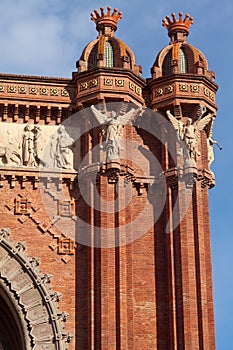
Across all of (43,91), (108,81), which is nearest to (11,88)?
(43,91)

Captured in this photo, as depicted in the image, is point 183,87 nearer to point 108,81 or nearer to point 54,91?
point 108,81

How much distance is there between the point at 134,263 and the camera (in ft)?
68.4

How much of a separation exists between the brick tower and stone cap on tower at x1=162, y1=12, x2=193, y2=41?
1.65 feet

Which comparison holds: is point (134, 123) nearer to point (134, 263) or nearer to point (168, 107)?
point (168, 107)

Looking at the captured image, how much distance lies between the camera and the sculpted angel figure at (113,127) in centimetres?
2105

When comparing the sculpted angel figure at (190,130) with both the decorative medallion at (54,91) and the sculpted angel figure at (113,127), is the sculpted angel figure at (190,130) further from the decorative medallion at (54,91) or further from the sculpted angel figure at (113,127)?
the decorative medallion at (54,91)

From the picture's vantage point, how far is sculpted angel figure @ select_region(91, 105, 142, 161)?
829 inches

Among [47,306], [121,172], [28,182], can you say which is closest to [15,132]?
[28,182]

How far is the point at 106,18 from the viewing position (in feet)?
75.4

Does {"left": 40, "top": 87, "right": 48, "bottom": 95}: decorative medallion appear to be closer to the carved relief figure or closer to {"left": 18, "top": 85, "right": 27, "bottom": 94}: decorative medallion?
{"left": 18, "top": 85, "right": 27, "bottom": 94}: decorative medallion

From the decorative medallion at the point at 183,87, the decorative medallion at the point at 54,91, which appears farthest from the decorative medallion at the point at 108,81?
the decorative medallion at the point at 183,87

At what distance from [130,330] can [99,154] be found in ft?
12.0

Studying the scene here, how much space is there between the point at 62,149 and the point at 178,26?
159 inches

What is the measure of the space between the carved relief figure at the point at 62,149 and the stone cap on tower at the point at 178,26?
3474 mm
